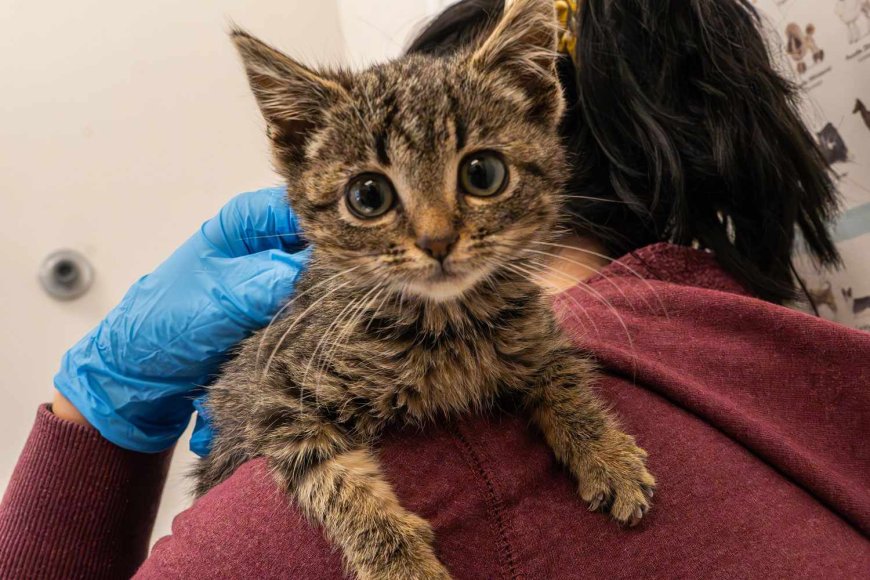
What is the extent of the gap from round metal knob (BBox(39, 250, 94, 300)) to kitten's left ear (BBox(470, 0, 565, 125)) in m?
2.00

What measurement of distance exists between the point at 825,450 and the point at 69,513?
1.42 metres

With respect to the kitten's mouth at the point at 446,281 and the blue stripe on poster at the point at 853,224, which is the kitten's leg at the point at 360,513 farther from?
the blue stripe on poster at the point at 853,224

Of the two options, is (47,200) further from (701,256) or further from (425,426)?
(701,256)

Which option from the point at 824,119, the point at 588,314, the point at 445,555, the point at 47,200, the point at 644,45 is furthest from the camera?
the point at 47,200

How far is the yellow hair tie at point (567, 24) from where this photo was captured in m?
1.34

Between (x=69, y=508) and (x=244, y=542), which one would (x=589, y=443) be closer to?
(x=244, y=542)

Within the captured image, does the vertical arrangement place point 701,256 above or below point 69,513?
above

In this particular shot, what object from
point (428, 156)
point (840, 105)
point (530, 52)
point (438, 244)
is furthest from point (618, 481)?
point (840, 105)

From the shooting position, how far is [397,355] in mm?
980

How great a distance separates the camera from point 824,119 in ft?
5.67

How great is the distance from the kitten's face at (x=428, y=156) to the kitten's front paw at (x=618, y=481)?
0.33 meters

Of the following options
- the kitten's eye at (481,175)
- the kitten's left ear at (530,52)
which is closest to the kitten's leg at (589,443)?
the kitten's eye at (481,175)

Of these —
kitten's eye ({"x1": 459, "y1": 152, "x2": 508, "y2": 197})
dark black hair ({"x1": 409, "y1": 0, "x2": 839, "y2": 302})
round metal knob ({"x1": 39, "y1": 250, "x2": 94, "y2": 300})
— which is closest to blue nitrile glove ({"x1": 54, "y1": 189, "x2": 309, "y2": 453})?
kitten's eye ({"x1": 459, "y1": 152, "x2": 508, "y2": 197})

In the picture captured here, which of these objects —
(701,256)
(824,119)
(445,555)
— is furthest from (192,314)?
(824,119)
